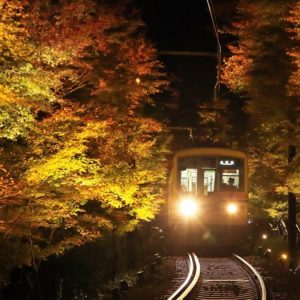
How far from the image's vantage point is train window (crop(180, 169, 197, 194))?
19.0m

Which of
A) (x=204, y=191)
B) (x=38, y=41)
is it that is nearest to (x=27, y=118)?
(x=38, y=41)

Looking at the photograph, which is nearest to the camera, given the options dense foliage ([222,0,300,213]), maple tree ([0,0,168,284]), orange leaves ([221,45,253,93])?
maple tree ([0,0,168,284])

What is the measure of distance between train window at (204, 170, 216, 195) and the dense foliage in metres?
2.06

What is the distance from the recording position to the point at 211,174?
19047mm

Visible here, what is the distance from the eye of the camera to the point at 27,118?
8.69 m

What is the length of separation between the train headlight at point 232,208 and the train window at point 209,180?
0.84 meters

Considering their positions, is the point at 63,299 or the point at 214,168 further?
the point at 214,168

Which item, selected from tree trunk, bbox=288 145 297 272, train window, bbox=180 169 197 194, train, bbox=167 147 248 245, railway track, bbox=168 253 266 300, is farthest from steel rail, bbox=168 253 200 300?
tree trunk, bbox=288 145 297 272

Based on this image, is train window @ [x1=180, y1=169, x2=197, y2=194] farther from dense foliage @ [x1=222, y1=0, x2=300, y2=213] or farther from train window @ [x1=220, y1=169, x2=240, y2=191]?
dense foliage @ [x1=222, y1=0, x2=300, y2=213]

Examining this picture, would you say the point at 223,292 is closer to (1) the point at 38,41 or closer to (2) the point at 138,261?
(1) the point at 38,41

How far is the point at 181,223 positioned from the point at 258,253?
158 inches

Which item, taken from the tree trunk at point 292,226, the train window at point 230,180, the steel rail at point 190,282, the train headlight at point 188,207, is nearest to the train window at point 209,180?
the train window at point 230,180

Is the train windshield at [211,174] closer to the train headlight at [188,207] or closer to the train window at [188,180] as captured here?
the train window at [188,180]

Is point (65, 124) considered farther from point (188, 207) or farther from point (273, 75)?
point (188, 207)
